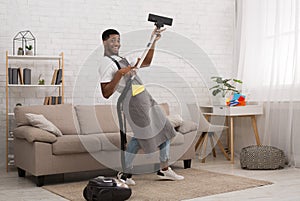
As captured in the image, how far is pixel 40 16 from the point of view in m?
5.67

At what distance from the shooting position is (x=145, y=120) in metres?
4.22

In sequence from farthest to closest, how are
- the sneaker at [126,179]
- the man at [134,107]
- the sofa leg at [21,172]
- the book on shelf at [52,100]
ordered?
1. the book on shelf at [52,100]
2. the sofa leg at [21,172]
3. the sneaker at [126,179]
4. the man at [134,107]

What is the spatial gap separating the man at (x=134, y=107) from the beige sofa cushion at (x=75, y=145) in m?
0.42

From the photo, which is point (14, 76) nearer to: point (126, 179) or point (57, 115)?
point (57, 115)

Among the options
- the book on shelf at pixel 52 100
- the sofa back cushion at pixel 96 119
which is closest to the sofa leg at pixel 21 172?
the sofa back cushion at pixel 96 119

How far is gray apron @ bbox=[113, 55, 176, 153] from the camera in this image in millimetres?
4184

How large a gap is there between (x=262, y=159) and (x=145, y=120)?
1.67 metres

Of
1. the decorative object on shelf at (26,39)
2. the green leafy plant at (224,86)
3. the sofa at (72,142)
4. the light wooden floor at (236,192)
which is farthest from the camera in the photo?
the green leafy plant at (224,86)

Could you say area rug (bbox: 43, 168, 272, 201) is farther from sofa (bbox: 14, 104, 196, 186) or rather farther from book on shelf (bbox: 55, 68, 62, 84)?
book on shelf (bbox: 55, 68, 62, 84)

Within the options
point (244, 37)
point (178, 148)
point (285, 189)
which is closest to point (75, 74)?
point (178, 148)

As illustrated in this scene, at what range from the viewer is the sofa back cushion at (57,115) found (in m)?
5.01

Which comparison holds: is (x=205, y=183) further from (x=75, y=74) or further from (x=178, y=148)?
(x=75, y=74)

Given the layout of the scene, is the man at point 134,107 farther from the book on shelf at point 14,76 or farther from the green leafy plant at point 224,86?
the green leafy plant at point 224,86

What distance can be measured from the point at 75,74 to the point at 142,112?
6.30ft
